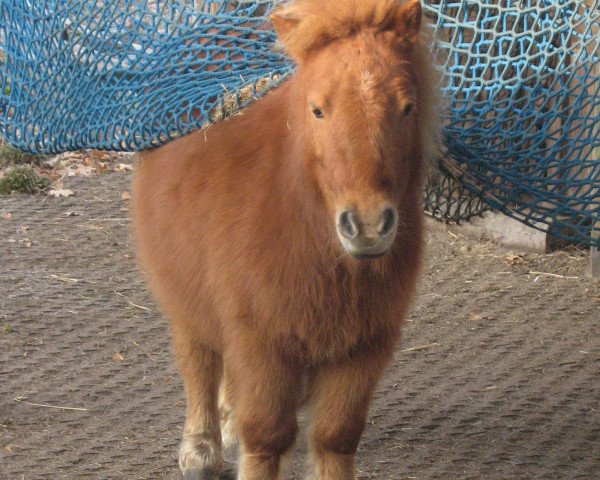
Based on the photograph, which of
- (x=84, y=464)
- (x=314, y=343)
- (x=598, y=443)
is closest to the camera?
(x=314, y=343)

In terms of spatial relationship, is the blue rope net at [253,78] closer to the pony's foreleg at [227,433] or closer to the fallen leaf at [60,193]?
the pony's foreleg at [227,433]

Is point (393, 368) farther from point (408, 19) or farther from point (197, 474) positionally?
point (408, 19)

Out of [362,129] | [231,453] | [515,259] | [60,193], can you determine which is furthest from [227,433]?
[60,193]

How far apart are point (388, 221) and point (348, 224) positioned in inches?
4.1

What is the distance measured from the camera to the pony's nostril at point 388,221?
2.57 m

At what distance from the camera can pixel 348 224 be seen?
2.61m

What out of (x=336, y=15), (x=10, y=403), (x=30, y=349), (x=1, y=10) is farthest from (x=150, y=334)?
(x=336, y=15)

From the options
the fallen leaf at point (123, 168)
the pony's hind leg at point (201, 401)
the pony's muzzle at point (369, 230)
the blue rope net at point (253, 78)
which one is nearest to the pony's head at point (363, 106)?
the pony's muzzle at point (369, 230)

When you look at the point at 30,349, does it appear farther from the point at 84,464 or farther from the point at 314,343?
the point at 314,343

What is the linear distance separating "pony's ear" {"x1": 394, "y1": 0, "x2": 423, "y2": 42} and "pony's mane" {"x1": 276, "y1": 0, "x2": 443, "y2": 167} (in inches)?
0.7

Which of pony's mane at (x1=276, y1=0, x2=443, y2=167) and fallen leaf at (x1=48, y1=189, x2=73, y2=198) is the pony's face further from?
fallen leaf at (x1=48, y1=189, x2=73, y2=198)

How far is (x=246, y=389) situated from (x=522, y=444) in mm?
1424

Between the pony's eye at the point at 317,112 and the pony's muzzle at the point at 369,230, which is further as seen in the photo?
the pony's eye at the point at 317,112

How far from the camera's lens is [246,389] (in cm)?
316
